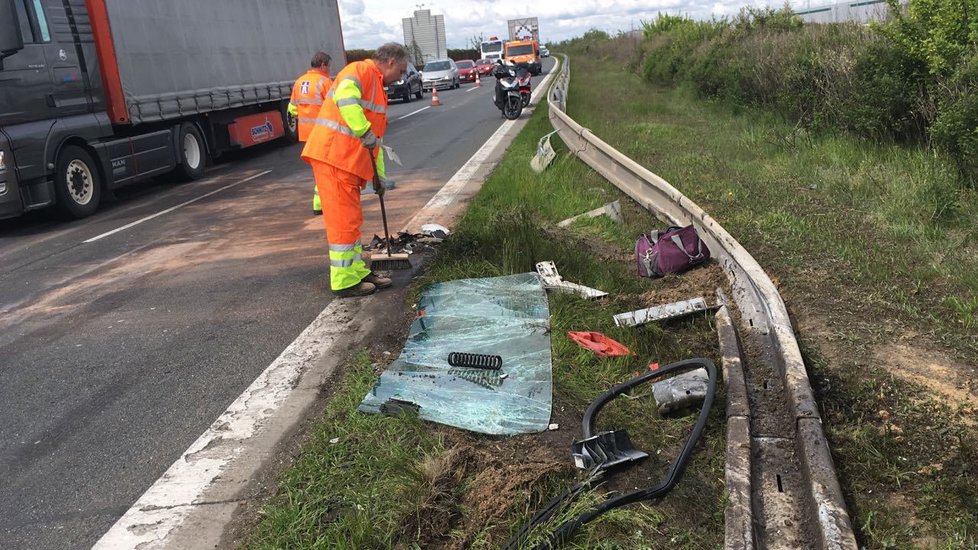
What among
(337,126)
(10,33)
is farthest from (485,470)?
(10,33)

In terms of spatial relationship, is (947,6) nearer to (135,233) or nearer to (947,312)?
(947,312)

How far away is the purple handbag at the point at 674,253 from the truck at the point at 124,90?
746 cm

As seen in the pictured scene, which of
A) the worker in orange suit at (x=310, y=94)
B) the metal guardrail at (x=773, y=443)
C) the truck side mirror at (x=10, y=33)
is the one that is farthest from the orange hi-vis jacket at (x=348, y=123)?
the truck side mirror at (x=10, y=33)

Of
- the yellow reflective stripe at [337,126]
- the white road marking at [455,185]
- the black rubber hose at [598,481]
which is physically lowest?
the black rubber hose at [598,481]

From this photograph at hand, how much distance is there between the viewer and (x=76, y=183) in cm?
959

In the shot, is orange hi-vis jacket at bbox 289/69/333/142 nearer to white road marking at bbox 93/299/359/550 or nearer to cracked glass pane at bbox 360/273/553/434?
cracked glass pane at bbox 360/273/553/434

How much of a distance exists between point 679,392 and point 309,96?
7086 millimetres

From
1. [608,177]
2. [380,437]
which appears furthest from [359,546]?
[608,177]

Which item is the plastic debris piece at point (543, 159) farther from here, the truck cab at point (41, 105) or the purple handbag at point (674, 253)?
the truck cab at point (41, 105)

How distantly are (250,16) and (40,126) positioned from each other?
6424 mm

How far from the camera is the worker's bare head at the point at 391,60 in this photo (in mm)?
5348

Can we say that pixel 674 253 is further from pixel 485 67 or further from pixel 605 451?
pixel 485 67

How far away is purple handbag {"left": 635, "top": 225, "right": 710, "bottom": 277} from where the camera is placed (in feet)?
17.0

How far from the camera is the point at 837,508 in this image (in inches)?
92.5
